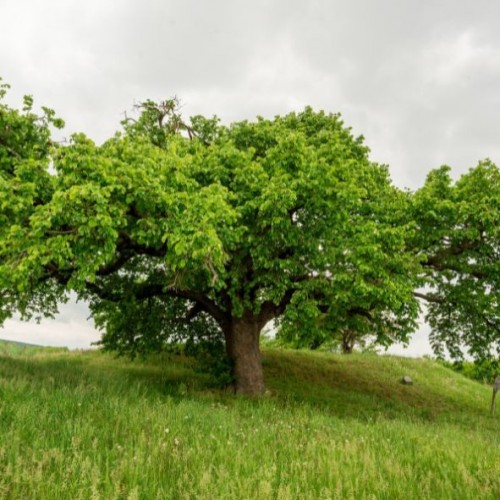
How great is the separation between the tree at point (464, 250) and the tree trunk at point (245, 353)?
7533mm

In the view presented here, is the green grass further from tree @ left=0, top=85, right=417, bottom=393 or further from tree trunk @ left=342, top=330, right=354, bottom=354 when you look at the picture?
tree trunk @ left=342, top=330, right=354, bottom=354

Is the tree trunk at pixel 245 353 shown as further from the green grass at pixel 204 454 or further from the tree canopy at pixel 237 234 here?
the green grass at pixel 204 454

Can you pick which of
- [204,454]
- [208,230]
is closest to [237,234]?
[208,230]

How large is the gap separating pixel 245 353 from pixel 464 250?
1057 cm

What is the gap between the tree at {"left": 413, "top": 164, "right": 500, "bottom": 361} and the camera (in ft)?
61.6

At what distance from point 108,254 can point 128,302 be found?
279 inches

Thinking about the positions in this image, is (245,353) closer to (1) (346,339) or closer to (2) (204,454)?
(2) (204,454)

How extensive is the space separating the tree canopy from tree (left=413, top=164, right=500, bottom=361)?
0.07m

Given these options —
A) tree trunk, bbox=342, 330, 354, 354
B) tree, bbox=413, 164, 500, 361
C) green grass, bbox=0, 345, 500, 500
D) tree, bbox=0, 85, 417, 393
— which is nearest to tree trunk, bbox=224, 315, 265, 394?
tree, bbox=0, 85, 417, 393

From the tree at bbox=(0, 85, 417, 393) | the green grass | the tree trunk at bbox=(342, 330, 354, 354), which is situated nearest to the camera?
the green grass

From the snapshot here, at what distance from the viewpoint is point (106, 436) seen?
846 centimetres

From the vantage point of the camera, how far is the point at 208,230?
11781 mm

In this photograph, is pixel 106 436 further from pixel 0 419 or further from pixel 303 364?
pixel 303 364

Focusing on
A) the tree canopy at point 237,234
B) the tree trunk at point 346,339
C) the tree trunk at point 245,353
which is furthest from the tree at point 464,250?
the tree trunk at point 346,339
